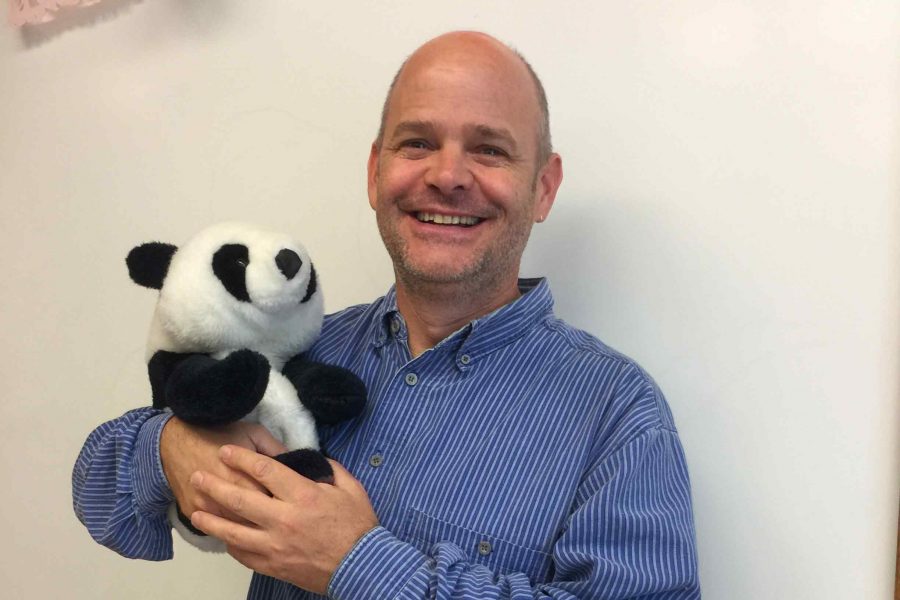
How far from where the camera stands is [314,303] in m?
0.82

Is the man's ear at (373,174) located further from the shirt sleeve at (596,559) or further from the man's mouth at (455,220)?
the shirt sleeve at (596,559)

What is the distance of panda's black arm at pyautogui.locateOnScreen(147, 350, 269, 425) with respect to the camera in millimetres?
692

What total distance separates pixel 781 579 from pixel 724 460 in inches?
5.8

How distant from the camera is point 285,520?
0.72 m

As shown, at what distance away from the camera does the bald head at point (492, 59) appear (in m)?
0.91

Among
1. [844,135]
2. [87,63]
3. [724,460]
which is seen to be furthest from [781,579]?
[87,63]

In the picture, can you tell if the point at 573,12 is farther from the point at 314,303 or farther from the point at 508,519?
the point at 508,519

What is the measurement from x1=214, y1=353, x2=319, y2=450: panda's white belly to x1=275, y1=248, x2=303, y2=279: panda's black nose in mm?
117

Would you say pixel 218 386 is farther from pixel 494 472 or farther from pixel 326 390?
pixel 494 472

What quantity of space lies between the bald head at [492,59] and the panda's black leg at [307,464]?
46 cm

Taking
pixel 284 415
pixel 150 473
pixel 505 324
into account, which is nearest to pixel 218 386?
pixel 284 415

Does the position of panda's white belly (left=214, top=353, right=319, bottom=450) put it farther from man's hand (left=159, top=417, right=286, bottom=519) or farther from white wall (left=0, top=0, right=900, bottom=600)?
white wall (left=0, top=0, right=900, bottom=600)

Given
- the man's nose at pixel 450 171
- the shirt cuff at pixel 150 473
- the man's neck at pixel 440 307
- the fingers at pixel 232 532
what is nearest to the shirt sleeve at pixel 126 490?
the shirt cuff at pixel 150 473

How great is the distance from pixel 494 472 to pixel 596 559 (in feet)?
0.50
